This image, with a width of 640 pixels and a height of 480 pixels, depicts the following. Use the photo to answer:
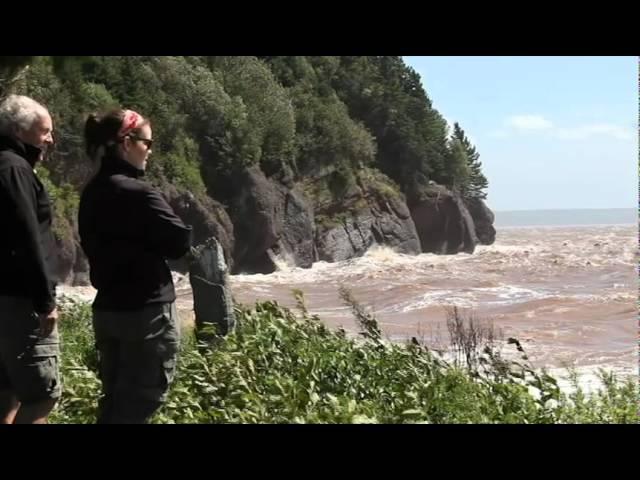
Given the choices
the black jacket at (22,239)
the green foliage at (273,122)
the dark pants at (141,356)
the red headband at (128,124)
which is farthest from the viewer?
the green foliage at (273,122)

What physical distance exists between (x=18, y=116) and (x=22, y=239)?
0.65 m

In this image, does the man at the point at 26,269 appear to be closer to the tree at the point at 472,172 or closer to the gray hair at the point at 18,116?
the gray hair at the point at 18,116

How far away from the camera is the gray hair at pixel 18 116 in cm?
398

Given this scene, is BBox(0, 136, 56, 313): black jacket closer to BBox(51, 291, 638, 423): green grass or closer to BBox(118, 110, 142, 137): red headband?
BBox(118, 110, 142, 137): red headband

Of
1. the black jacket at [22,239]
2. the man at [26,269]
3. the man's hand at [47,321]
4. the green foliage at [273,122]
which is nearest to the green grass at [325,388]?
the man at [26,269]

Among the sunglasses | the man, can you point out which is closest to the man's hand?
the man

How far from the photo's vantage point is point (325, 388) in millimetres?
5773

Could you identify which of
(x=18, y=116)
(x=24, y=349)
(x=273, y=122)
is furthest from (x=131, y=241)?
(x=273, y=122)

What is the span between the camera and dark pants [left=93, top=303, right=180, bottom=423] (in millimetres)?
3844

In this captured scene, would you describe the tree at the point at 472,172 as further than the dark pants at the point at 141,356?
Yes

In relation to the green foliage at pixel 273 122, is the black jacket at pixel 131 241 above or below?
below

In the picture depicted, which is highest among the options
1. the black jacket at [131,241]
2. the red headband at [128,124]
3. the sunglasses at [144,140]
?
the red headband at [128,124]
